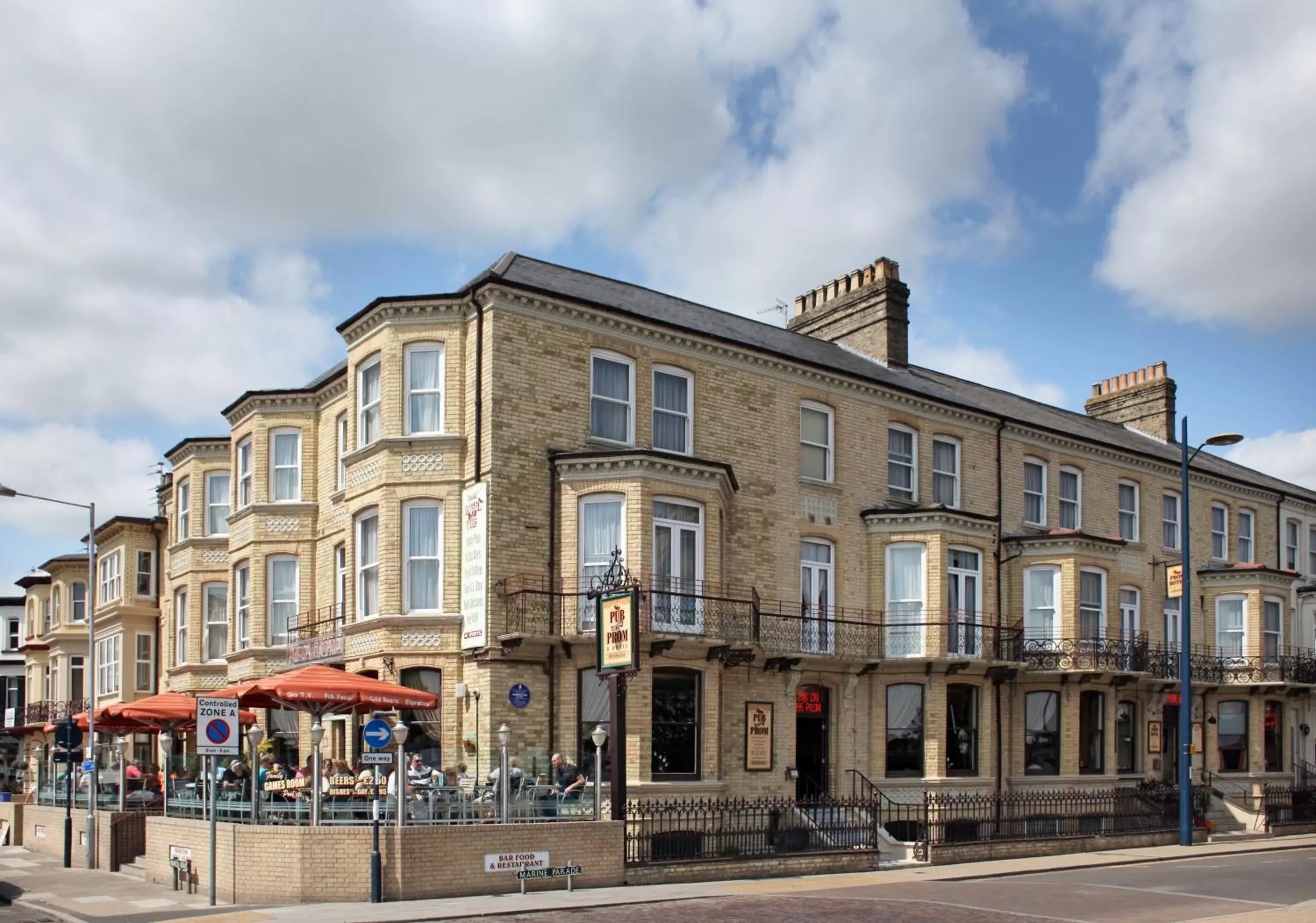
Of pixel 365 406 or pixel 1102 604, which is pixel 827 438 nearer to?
pixel 1102 604

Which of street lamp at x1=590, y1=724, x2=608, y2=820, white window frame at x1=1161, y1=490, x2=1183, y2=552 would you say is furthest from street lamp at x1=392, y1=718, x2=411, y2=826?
white window frame at x1=1161, y1=490, x2=1183, y2=552

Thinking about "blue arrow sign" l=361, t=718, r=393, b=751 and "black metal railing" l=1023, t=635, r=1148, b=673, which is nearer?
"blue arrow sign" l=361, t=718, r=393, b=751

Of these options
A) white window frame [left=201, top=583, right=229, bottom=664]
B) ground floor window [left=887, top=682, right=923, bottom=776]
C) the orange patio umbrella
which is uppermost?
white window frame [left=201, top=583, right=229, bottom=664]

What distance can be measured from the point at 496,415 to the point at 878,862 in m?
10.8

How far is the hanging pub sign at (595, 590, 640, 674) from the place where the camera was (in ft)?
68.6

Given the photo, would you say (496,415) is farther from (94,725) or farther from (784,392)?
(94,725)

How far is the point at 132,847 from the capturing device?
84.6ft

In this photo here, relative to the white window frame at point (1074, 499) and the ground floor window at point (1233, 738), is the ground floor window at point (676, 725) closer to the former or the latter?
the white window frame at point (1074, 499)

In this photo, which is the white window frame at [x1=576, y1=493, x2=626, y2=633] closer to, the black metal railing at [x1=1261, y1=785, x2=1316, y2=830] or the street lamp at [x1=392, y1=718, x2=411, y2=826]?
the street lamp at [x1=392, y1=718, x2=411, y2=826]

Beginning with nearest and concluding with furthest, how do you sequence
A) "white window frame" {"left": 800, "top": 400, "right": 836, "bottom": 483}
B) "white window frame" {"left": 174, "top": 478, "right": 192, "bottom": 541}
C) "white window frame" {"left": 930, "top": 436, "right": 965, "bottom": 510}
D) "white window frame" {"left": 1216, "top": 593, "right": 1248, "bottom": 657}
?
"white window frame" {"left": 800, "top": 400, "right": 836, "bottom": 483} < "white window frame" {"left": 930, "top": 436, "right": 965, "bottom": 510} < "white window frame" {"left": 174, "top": 478, "right": 192, "bottom": 541} < "white window frame" {"left": 1216, "top": 593, "right": 1248, "bottom": 657}

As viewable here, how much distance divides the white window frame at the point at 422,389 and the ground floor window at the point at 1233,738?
83.9 feet

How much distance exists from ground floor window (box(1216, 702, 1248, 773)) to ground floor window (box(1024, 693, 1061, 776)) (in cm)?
816

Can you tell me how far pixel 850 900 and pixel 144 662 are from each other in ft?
91.7

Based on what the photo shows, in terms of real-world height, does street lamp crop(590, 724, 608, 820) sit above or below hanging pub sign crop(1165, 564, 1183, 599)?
below
